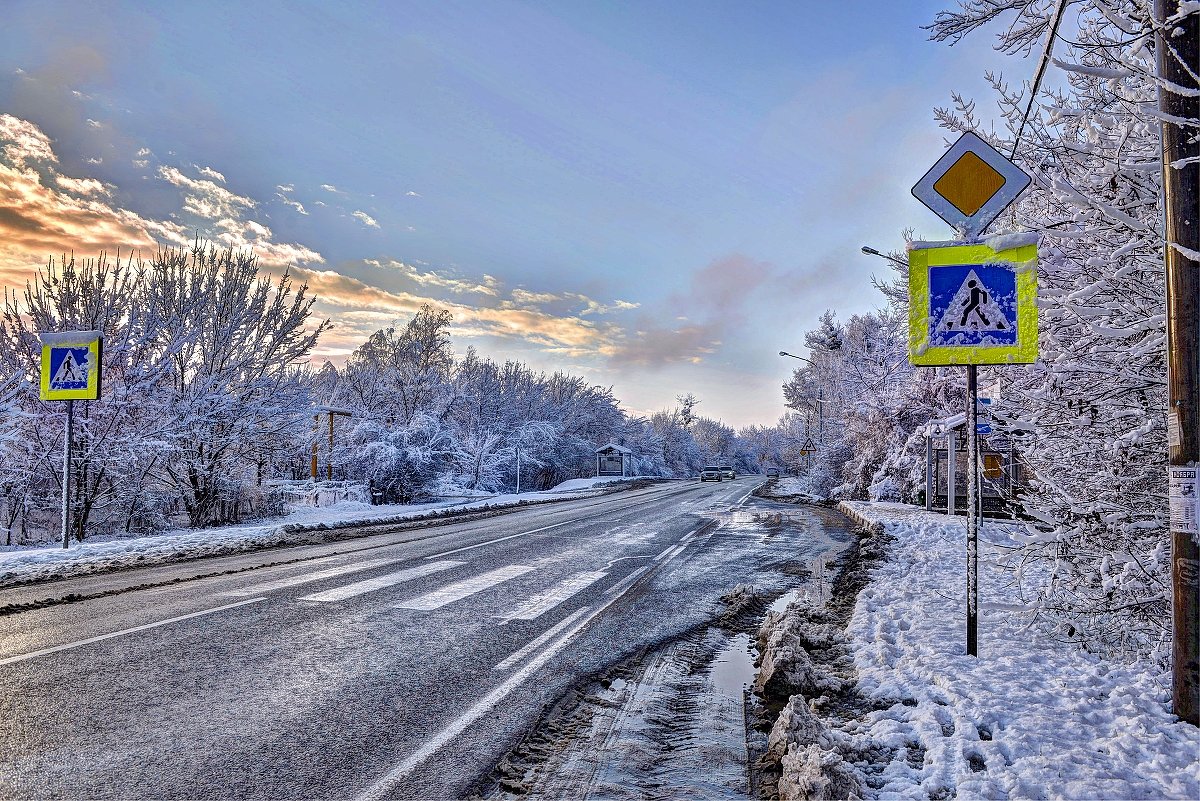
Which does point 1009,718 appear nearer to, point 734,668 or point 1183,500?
Result: point 1183,500

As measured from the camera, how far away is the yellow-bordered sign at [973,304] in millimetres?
4852

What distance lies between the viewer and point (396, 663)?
5480 millimetres

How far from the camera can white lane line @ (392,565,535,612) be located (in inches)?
304

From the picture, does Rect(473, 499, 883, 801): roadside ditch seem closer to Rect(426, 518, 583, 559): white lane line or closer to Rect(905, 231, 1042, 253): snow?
Rect(905, 231, 1042, 253): snow

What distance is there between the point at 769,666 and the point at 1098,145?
470 centimetres

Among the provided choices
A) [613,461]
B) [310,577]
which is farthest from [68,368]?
[613,461]

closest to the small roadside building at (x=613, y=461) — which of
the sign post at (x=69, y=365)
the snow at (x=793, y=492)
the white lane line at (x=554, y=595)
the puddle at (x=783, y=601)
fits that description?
the snow at (x=793, y=492)

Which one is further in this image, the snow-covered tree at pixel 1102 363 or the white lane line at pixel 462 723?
the snow-covered tree at pixel 1102 363

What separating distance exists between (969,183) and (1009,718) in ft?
12.3

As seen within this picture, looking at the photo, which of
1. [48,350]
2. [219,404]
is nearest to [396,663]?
[48,350]

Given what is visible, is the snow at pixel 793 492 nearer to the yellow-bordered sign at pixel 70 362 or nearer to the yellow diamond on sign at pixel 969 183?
the yellow-bordered sign at pixel 70 362

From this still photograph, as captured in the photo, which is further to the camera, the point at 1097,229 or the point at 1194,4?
the point at 1097,229

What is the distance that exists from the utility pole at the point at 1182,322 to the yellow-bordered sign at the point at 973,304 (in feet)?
3.21

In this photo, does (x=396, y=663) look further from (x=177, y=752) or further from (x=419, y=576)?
(x=419, y=576)
